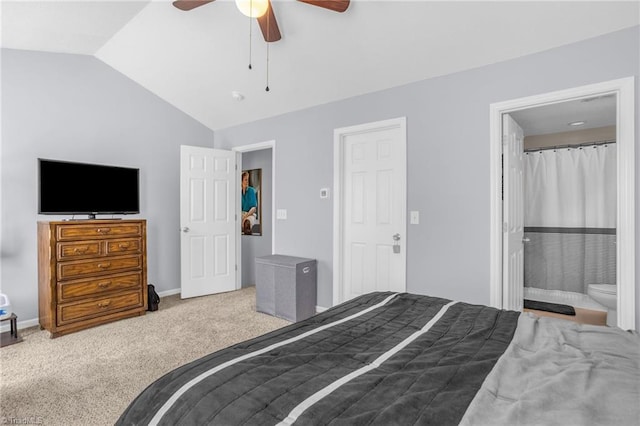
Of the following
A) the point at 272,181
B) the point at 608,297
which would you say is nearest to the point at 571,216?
the point at 608,297

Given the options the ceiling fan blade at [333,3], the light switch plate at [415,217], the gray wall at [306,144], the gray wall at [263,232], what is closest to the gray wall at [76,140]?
the gray wall at [306,144]

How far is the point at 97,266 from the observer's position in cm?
331

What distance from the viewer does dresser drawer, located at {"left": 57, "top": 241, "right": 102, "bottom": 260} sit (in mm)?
3080

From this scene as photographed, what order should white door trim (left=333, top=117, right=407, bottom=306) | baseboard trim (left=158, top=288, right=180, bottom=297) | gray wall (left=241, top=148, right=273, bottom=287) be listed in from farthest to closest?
gray wall (left=241, top=148, right=273, bottom=287)
baseboard trim (left=158, top=288, right=180, bottom=297)
white door trim (left=333, top=117, right=407, bottom=306)

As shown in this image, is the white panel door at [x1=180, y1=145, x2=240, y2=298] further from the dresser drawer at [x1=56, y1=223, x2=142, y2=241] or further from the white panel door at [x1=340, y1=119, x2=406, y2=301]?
the white panel door at [x1=340, y1=119, x2=406, y2=301]

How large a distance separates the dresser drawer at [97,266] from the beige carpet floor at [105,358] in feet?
1.79

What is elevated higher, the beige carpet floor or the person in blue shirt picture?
the person in blue shirt picture

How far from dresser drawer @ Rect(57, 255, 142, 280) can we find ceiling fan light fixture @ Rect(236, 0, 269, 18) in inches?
107

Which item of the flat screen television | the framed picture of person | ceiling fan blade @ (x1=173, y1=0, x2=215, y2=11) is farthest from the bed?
the framed picture of person

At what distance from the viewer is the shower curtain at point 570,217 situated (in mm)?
3986

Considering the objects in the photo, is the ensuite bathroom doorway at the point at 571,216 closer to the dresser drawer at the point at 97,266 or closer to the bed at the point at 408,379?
the bed at the point at 408,379

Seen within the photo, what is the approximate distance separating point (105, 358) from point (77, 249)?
115 cm

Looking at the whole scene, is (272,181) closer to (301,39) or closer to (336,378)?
(301,39)

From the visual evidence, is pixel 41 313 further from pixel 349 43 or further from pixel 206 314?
pixel 349 43
